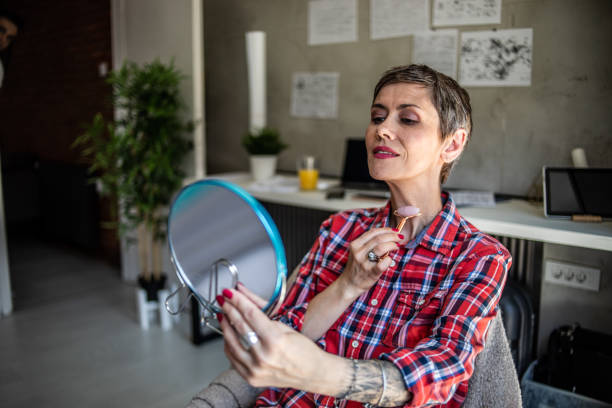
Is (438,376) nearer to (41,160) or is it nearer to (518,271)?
(518,271)

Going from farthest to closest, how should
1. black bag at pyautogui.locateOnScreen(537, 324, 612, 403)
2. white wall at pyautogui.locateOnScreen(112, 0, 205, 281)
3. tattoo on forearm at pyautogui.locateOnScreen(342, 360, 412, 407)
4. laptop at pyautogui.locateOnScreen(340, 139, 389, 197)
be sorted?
white wall at pyautogui.locateOnScreen(112, 0, 205, 281) → laptop at pyautogui.locateOnScreen(340, 139, 389, 197) → black bag at pyautogui.locateOnScreen(537, 324, 612, 403) → tattoo on forearm at pyautogui.locateOnScreen(342, 360, 412, 407)

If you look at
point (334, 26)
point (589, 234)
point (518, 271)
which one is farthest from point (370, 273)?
point (334, 26)

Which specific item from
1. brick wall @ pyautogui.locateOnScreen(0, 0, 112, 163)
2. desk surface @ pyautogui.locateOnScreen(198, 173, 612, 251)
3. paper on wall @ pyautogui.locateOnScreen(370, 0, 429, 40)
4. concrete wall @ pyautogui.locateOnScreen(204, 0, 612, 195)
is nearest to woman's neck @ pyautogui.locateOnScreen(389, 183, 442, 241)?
desk surface @ pyautogui.locateOnScreen(198, 173, 612, 251)

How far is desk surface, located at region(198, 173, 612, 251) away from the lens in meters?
1.50

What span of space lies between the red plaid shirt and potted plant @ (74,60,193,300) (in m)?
1.80

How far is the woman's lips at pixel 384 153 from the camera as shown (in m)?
1.14

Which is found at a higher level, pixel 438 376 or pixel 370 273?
pixel 370 273

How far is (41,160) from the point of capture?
5125 mm

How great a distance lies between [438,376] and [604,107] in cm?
152

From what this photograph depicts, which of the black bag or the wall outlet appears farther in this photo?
the wall outlet

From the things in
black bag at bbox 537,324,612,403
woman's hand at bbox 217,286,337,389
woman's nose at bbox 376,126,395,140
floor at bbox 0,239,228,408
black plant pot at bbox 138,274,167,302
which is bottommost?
floor at bbox 0,239,228,408

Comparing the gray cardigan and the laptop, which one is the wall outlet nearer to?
the laptop

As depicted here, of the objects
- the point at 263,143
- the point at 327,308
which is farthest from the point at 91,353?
the point at 327,308

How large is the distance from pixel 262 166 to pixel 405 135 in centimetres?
166
